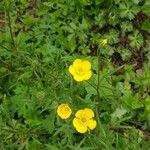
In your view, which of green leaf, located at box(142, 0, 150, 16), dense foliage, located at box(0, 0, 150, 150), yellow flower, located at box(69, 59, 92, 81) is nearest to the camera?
yellow flower, located at box(69, 59, 92, 81)

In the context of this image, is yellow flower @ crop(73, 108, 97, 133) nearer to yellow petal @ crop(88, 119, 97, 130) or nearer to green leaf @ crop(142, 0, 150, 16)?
yellow petal @ crop(88, 119, 97, 130)

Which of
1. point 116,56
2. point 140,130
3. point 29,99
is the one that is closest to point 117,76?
point 116,56

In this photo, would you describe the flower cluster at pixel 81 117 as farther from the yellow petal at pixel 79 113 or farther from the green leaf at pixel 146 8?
the green leaf at pixel 146 8

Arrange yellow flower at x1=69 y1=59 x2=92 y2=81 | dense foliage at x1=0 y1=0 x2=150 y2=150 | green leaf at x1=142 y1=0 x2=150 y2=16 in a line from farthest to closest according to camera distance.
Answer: green leaf at x1=142 y1=0 x2=150 y2=16 → dense foliage at x1=0 y1=0 x2=150 y2=150 → yellow flower at x1=69 y1=59 x2=92 y2=81

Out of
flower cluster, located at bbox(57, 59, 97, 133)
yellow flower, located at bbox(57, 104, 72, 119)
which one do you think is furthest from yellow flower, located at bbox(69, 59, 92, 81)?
yellow flower, located at bbox(57, 104, 72, 119)

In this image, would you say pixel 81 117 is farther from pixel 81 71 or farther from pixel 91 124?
pixel 81 71

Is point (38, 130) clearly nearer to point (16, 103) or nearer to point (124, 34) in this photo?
point (16, 103)
